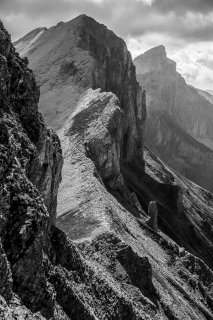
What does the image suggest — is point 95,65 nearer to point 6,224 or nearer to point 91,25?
point 91,25

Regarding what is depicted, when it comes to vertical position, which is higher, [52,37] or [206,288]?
[52,37]

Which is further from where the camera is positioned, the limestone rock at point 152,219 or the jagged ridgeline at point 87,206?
the limestone rock at point 152,219

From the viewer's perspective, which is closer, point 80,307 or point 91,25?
point 80,307

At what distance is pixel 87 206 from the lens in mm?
68938

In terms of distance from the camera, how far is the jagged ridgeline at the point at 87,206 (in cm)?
2894

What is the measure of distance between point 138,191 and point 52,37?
53.4 m

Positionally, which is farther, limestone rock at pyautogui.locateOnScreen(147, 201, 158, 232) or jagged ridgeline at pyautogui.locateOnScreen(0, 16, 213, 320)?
limestone rock at pyautogui.locateOnScreen(147, 201, 158, 232)

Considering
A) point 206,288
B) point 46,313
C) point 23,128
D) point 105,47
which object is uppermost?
point 105,47

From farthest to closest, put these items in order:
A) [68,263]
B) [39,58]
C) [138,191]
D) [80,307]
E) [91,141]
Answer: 1. [39,58]
2. [138,191]
3. [91,141]
4. [68,263]
5. [80,307]

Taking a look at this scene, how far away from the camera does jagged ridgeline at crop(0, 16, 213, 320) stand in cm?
2894

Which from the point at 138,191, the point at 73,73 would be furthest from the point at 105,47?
the point at 138,191

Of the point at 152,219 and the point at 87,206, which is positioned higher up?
the point at 87,206

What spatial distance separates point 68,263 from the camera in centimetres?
3650

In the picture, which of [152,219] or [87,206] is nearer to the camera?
[87,206]
